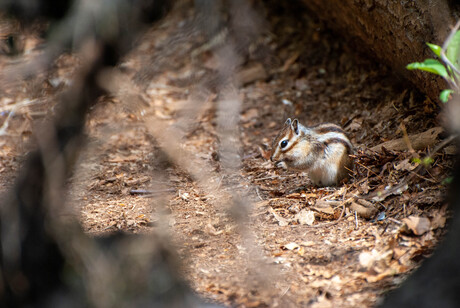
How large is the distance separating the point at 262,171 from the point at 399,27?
2.06 m

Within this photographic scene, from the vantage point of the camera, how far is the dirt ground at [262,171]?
321 cm

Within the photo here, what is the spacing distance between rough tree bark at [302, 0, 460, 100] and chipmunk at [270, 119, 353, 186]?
3.14 feet

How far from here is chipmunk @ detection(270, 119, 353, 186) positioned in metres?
4.91

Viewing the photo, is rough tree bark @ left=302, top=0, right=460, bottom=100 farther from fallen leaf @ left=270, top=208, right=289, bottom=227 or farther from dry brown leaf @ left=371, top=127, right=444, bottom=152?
fallen leaf @ left=270, top=208, right=289, bottom=227

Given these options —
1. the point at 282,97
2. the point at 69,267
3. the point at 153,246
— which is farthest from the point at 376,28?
the point at 69,267

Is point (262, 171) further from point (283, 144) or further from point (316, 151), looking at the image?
point (316, 151)

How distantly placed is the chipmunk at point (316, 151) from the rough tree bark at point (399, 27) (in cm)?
96

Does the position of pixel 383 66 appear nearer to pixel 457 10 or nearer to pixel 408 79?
pixel 408 79

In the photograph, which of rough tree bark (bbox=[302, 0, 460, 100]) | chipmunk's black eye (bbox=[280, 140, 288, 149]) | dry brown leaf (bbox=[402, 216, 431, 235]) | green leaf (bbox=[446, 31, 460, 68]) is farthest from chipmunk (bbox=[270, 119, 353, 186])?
green leaf (bbox=[446, 31, 460, 68])

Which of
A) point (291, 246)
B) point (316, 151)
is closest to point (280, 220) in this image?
point (291, 246)

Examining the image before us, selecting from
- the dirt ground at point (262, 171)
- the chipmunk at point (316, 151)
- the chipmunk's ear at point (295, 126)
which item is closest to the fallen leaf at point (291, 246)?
the dirt ground at point (262, 171)

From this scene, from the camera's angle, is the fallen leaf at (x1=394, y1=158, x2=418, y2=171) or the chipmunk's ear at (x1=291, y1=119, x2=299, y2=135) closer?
→ the fallen leaf at (x1=394, y1=158, x2=418, y2=171)

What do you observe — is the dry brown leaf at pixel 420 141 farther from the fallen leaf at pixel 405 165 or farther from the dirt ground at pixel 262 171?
the fallen leaf at pixel 405 165

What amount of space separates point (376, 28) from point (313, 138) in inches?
53.1
